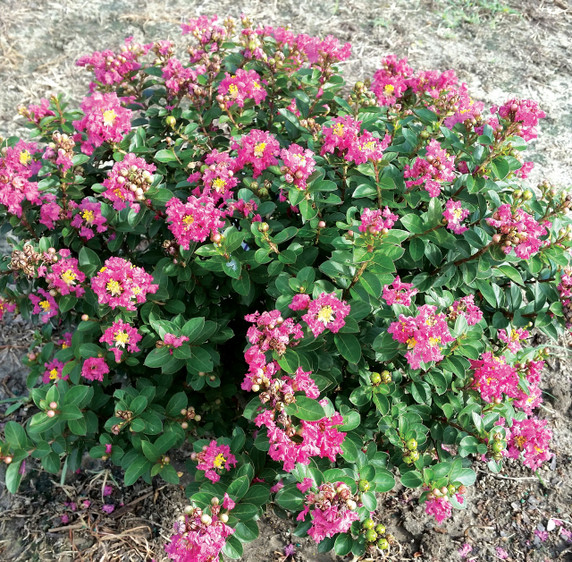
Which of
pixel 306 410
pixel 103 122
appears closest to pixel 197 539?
pixel 306 410

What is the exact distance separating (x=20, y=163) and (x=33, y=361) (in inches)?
37.6

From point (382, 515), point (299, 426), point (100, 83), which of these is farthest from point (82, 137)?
point (382, 515)

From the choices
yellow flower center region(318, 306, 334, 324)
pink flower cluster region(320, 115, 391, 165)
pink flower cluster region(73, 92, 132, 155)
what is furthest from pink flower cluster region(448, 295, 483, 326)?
pink flower cluster region(73, 92, 132, 155)

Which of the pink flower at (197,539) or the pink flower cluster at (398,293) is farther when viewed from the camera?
the pink flower cluster at (398,293)

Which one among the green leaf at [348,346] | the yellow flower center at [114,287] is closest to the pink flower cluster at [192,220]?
the yellow flower center at [114,287]

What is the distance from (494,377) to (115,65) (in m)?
2.45

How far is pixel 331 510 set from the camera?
1637 mm

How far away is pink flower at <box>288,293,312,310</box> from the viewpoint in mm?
1884

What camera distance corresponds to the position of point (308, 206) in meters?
2.04

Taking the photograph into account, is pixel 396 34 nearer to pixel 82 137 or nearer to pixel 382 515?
pixel 82 137

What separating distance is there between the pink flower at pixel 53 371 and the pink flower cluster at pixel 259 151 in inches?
51.3

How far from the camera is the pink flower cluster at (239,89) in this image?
2477 mm

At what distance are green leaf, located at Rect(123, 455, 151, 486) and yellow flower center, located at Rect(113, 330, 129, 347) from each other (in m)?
0.49

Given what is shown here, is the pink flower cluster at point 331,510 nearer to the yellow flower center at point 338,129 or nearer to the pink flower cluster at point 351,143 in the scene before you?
the pink flower cluster at point 351,143
